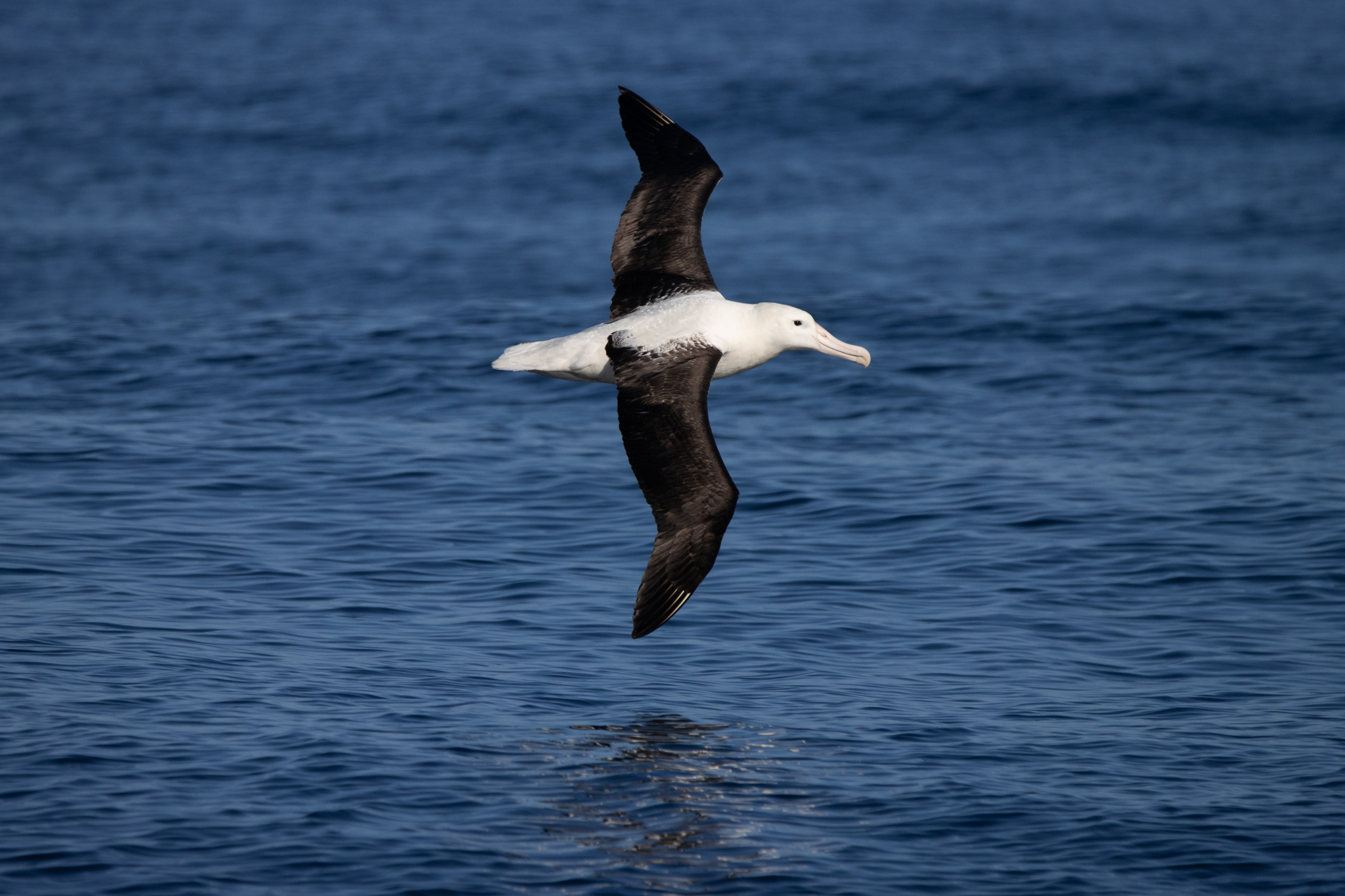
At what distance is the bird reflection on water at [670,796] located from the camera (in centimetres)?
887

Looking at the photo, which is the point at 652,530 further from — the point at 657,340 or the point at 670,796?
the point at 670,796

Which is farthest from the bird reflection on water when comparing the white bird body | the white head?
the white head

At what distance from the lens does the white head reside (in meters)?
11.3

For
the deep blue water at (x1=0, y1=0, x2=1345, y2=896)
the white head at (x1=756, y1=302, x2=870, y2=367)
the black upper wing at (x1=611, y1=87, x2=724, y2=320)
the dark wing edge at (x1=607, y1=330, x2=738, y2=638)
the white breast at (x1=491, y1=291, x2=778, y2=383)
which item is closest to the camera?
the deep blue water at (x1=0, y1=0, x2=1345, y2=896)

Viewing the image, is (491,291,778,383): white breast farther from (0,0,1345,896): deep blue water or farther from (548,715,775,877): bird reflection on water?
(548,715,775,877): bird reflection on water

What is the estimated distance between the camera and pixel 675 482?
32.9ft

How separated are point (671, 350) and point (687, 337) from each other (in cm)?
20

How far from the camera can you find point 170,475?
52.3ft

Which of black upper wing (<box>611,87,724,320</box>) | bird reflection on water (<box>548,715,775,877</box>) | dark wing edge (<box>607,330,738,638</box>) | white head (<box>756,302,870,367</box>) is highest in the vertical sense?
black upper wing (<box>611,87,724,320</box>)

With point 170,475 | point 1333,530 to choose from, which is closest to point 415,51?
point 170,475

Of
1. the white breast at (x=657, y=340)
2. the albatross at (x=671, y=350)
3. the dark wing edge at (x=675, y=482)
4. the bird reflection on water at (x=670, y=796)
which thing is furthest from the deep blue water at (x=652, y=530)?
the white breast at (x=657, y=340)

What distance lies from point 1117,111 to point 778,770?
32987 millimetres

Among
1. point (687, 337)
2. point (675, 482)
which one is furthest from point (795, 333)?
point (675, 482)

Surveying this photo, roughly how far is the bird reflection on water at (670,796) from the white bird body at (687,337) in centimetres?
247
